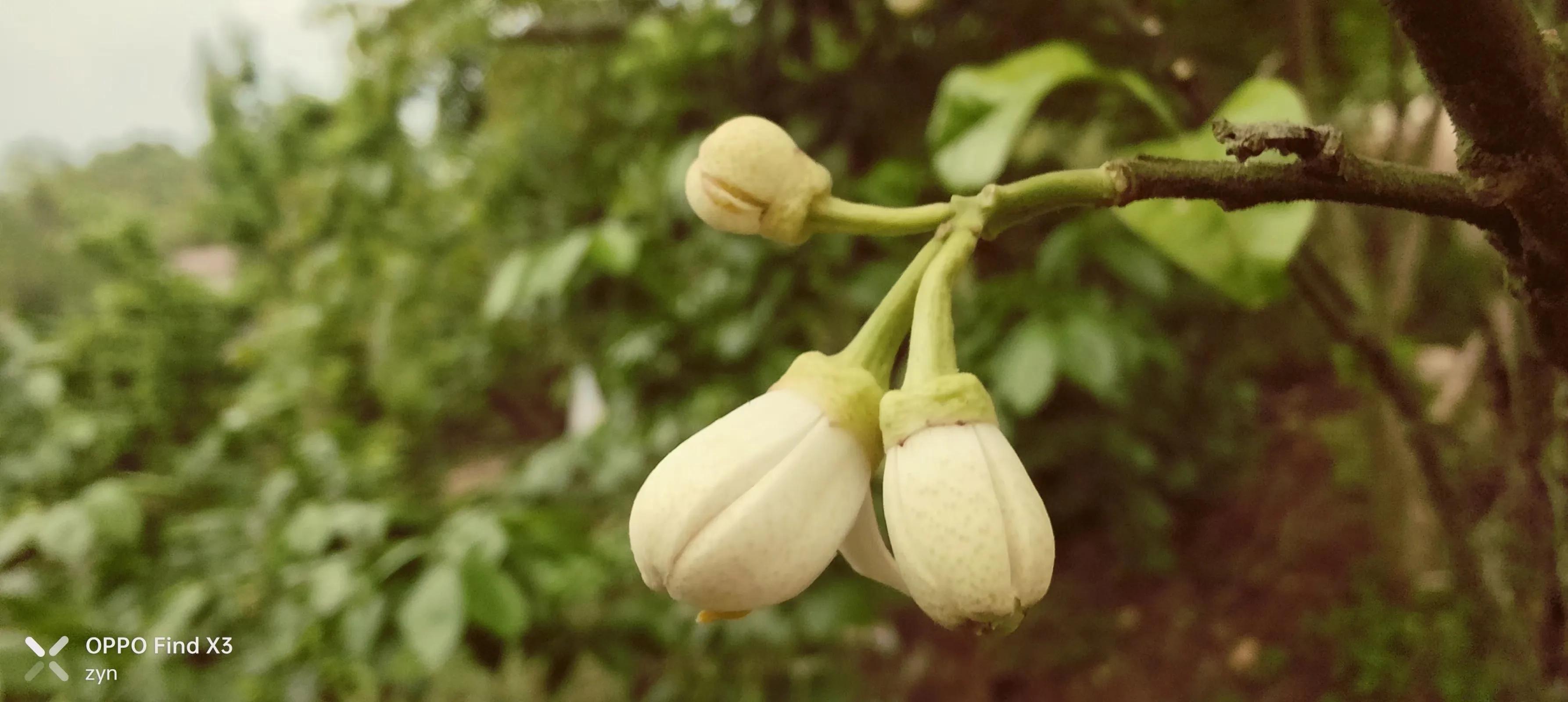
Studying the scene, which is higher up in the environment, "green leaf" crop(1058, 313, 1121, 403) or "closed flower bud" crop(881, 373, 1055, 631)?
"closed flower bud" crop(881, 373, 1055, 631)

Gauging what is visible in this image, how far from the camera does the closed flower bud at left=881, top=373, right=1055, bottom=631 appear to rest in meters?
0.19

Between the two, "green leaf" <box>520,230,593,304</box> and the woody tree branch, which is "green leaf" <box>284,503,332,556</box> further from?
the woody tree branch

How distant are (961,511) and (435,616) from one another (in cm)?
56

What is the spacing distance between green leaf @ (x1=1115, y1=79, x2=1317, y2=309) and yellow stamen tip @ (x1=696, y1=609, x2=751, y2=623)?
242 mm

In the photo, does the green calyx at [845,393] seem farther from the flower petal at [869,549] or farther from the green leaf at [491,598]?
the green leaf at [491,598]

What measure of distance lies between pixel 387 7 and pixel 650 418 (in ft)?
2.38

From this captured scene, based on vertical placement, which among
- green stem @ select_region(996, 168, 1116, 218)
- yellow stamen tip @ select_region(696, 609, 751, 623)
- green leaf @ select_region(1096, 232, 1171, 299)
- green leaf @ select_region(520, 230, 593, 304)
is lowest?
green leaf @ select_region(1096, 232, 1171, 299)

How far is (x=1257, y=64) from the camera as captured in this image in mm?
1098

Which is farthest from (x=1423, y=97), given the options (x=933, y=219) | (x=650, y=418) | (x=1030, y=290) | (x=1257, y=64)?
(x=933, y=219)

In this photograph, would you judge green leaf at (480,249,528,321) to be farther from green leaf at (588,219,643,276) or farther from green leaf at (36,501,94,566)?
green leaf at (36,501,94,566)

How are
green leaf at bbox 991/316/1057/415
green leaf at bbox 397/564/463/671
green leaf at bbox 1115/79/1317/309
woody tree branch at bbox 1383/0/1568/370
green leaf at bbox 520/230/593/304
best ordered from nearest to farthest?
woody tree branch at bbox 1383/0/1568/370, green leaf at bbox 1115/79/1317/309, green leaf at bbox 397/564/463/671, green leaf at bbox 991/316/1057/415, green leaf at bbox 520/230/593/304

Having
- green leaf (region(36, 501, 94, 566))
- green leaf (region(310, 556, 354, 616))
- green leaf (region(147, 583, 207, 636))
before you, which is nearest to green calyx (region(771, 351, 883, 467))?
green leaf (region(310, 556, 354, 616))

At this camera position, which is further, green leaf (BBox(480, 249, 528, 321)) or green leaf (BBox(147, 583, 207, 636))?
green leaf (BBox(480, 249, 528, 321))

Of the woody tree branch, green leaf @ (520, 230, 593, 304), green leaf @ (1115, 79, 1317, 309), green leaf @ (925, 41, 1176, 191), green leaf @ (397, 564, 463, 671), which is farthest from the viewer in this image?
green leaf @ (520, 230, 593, 304)
